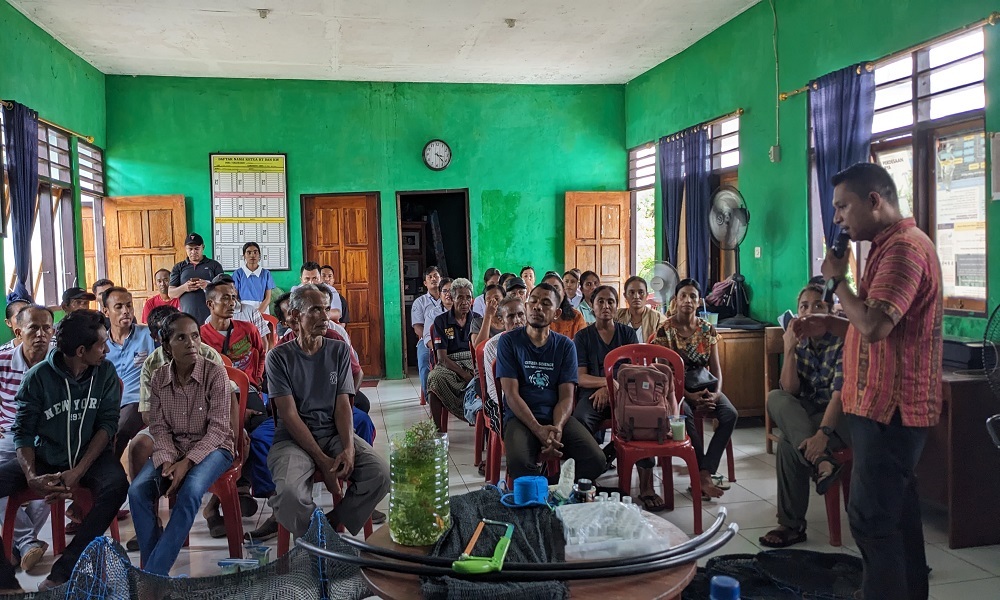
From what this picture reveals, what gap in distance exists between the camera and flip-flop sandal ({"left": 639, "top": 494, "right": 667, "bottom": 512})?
149 inches

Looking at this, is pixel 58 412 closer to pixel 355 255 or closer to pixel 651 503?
pixel 651 503

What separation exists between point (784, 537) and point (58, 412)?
320 centimetres

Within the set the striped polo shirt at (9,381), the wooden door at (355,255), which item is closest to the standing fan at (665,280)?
the wooden door at (355,255)

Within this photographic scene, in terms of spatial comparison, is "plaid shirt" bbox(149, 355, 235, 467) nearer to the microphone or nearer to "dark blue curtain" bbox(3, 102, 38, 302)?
the microphone

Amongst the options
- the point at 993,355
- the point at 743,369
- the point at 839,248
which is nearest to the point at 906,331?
the point at 839,248

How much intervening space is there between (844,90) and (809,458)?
277 cm

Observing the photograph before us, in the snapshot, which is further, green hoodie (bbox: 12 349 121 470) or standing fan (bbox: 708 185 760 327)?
standing fan (bbox: 708 185 760 327)

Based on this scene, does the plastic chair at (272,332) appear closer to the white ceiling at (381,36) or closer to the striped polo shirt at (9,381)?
the striped polo shirt at (9,381)

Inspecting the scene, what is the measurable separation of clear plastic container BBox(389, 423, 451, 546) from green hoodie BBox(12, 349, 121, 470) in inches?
66.3

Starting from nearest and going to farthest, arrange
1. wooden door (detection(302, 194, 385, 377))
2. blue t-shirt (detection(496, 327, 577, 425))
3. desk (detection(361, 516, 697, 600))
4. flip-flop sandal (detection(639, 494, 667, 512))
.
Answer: desk (detection(361, 516, 697, 600)), blue t-shirt (detection(496, 327, 577, 425)), flip-flop sandal (detection(639, 494, 667, 512)), wooden door (detection(302, 194, 385, 377))

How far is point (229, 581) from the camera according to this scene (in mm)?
2076

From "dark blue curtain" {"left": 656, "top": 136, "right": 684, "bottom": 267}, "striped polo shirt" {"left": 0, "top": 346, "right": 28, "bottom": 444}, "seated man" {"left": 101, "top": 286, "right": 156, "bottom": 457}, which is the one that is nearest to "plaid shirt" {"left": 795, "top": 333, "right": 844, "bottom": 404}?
"seated man" {"left": 101, "top": 286, "right": 156, "bottom": 457}

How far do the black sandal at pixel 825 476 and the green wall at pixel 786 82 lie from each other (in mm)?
1498

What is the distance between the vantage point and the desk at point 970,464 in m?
3.22
